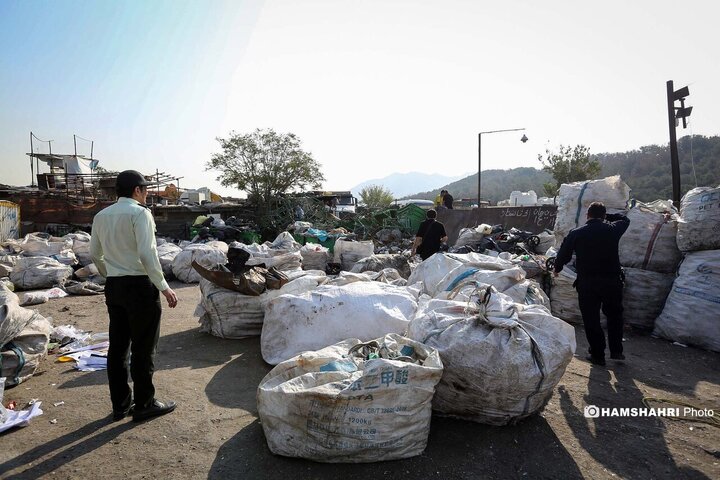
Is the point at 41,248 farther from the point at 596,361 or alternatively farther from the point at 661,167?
the point at 661,167

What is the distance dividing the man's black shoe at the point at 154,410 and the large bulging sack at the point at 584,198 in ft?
18.0

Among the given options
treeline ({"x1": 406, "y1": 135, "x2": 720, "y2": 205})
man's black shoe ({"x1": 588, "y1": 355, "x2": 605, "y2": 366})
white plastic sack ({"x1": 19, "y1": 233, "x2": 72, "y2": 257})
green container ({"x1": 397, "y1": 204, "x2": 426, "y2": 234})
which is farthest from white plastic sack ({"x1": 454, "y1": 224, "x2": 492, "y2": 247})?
treeline ({"x1": 406, "y1": 135, "x2": 720, "y2": 205})

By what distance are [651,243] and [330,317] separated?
4.17m

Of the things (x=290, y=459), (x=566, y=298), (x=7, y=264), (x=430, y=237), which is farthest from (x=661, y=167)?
(x=7, y=264)

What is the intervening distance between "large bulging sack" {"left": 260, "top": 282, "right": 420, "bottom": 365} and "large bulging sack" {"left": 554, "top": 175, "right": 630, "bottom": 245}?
3510mm

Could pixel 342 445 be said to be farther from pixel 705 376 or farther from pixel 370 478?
pixel 705 376

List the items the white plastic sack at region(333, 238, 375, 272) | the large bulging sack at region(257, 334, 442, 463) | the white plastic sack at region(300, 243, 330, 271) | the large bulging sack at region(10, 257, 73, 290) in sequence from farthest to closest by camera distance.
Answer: the white plastic sack at region(300, 243, 330, 271), the white plastic sack at region(333, 238, 375, 272), the large bulging sack at region(10, 257, 73, 290), the large bulging sack at region(257, 334, 442, 463)

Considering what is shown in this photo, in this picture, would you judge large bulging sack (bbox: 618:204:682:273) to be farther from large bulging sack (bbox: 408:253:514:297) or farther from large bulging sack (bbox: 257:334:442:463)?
large bulging sack (bbox: 257:334:442:463)

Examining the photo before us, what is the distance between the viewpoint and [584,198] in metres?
5.65

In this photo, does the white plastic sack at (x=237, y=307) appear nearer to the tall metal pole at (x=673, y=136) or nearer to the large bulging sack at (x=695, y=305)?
the large bulging sack at (x=695, y=305)

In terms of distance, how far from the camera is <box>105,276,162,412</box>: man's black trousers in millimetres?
2545

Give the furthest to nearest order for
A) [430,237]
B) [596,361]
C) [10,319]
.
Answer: [430,237] → [596,361] → [10,319]

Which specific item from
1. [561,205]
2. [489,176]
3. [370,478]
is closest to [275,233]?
[561,205]

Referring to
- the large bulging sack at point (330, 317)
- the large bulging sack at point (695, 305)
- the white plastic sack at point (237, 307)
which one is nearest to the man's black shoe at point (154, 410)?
the large bulging sack at point (330, 317)
